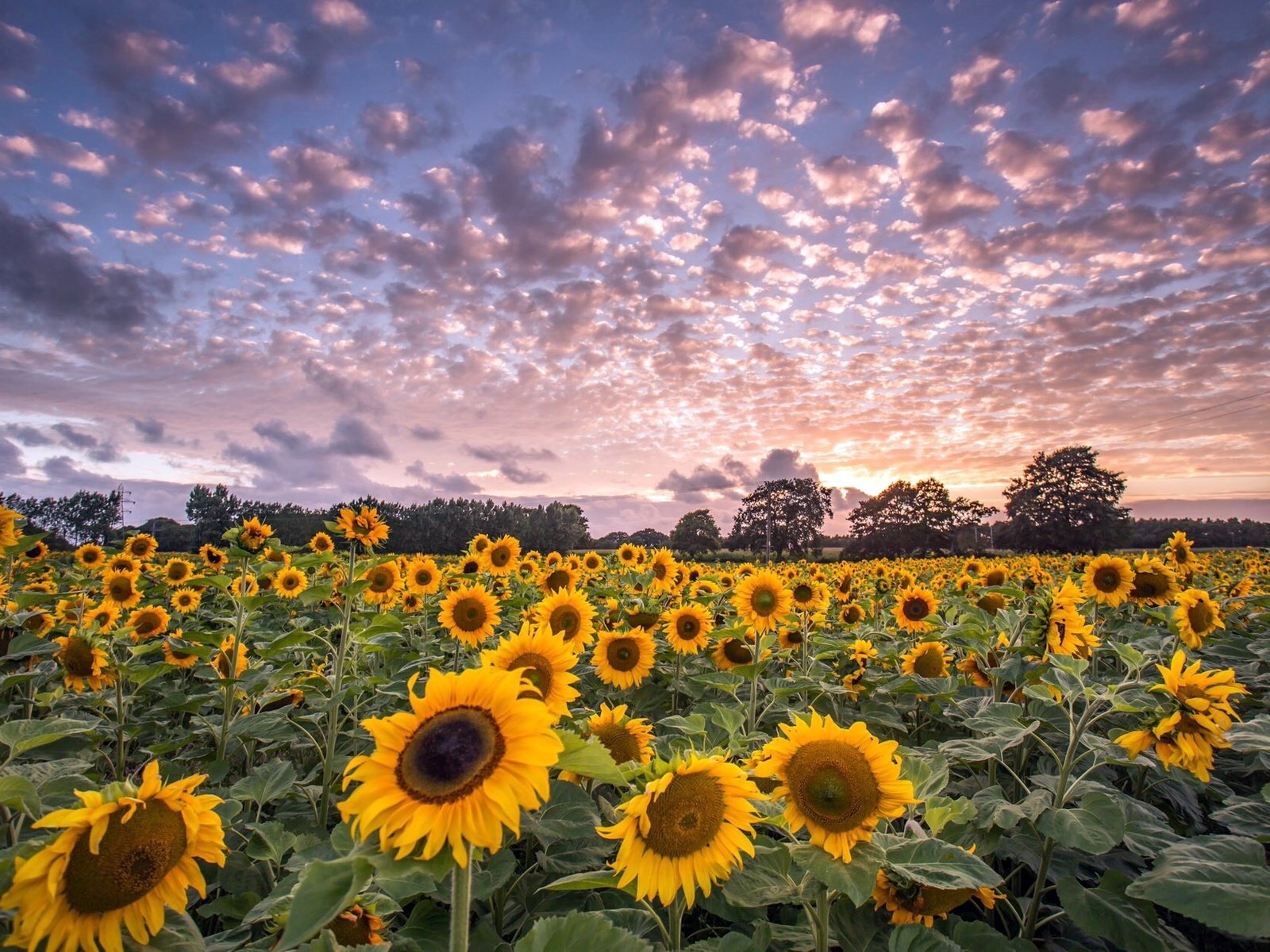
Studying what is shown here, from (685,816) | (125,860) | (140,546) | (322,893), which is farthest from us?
(140,546)

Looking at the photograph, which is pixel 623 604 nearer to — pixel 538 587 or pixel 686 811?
pixel 538 587

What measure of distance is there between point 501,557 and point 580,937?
7.11 meters

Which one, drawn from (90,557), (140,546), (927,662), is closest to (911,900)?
(927,662)

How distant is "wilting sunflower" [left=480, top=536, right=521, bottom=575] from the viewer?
8.33 m

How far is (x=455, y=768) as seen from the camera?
1472 millimetres

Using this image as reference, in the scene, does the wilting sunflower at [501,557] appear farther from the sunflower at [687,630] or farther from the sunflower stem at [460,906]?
the sunflower stem at [460,906]

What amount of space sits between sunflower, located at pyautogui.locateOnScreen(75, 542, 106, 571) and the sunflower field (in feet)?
10.4

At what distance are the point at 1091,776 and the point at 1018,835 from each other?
1.31 meters

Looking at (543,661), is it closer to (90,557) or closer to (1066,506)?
(90,557)

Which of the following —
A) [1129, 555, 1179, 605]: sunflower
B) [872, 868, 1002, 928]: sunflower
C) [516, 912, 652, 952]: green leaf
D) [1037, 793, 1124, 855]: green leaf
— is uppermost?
[1129, 555, 1179, 605]: sunflower

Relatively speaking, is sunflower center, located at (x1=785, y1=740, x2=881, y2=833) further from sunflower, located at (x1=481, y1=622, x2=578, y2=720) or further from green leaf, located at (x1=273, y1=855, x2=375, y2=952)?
green leaf, located at (x1=273, y1=855, x2=375, y2=952)

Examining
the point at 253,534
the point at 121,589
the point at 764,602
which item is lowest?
the point at 764,602

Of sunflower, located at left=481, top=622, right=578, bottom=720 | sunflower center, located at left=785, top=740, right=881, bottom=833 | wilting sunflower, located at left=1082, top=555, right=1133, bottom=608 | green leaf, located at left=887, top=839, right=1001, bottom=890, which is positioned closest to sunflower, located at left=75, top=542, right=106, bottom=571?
sunflower, located at left=481, top=622, right=578, bottom=720

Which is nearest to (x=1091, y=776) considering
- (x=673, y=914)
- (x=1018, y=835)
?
(x=1018, y=835)
